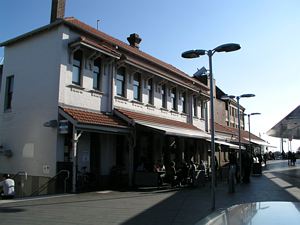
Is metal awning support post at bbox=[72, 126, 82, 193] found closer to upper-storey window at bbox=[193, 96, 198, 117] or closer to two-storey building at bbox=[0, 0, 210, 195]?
two-storey building at bbox=[0, 0, 210, 195]

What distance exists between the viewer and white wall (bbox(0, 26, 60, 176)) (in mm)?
16281

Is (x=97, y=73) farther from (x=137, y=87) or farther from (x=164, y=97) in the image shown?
(x=164, y=97)

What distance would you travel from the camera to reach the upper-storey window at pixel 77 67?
17047 mm

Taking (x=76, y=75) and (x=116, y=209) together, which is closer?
(x=116, y=209)

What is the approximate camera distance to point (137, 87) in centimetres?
2158

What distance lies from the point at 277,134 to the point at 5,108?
48717 millimetres

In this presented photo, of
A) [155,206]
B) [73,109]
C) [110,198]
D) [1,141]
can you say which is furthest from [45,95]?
[155,206]

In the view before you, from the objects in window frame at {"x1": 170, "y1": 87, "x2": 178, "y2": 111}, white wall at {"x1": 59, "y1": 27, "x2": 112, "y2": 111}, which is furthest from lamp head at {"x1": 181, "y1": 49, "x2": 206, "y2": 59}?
window frame at {"x1": 170, "y1": 87, "x2": 178, "y2": 111}

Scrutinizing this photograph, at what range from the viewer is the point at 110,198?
13477 mm

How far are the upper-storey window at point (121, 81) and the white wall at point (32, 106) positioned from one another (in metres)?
4.19

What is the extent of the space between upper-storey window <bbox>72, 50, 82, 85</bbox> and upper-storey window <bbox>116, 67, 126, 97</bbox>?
9.61ft

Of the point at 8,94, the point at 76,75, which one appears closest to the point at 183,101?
the point at 76,75

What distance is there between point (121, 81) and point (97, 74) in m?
2.02

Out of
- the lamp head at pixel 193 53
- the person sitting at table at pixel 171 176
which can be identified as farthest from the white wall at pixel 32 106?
the lamp head at pixel 193 53
